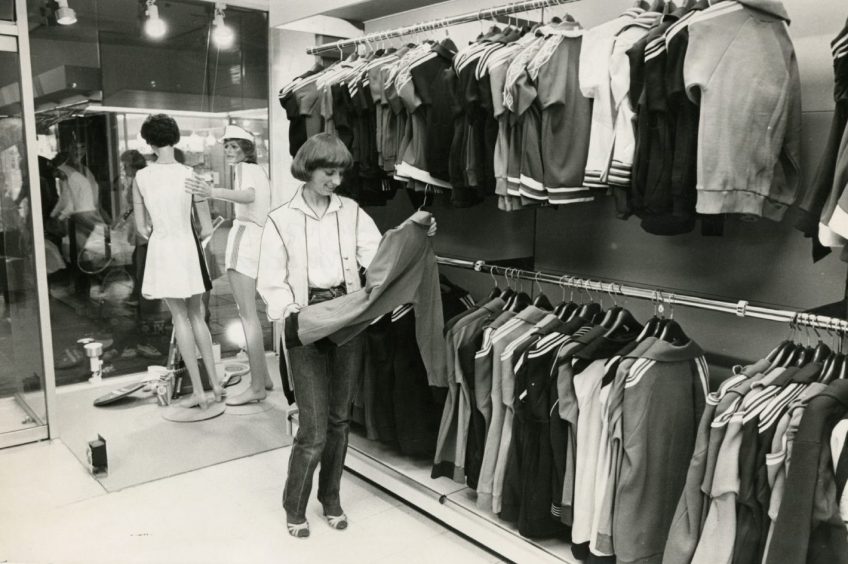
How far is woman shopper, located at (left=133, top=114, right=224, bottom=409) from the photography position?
13.4 feet

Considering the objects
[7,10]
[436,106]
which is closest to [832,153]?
[436,106]

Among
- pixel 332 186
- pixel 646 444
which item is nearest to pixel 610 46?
pixel 332 186

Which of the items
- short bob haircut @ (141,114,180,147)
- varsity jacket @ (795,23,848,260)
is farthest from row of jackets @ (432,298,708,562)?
short bob haircut @ (141,114,180,147)

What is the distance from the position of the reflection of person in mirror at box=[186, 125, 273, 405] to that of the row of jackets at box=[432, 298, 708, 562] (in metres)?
1.65

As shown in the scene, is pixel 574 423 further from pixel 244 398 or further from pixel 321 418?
pixel 244 398

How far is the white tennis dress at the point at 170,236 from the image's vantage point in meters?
4.10

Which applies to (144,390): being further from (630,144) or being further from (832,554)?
(832,554)

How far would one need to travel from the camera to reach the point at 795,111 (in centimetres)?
229

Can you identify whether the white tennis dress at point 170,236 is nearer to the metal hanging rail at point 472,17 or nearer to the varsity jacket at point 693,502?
the metal hanging rail at point 472,17

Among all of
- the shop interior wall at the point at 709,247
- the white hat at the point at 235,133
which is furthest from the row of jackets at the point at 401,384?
the white hat at the point at 235,133

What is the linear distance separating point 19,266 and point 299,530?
2.44 m

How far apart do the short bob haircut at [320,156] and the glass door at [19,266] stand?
2.08 meters

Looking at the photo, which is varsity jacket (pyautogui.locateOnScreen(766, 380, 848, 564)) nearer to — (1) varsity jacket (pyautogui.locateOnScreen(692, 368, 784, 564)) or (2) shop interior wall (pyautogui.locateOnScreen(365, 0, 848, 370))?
(1) varsity jacket (pyautogui.locateOnScreen(692, 368, 784, 564))

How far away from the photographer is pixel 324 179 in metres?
2.88
